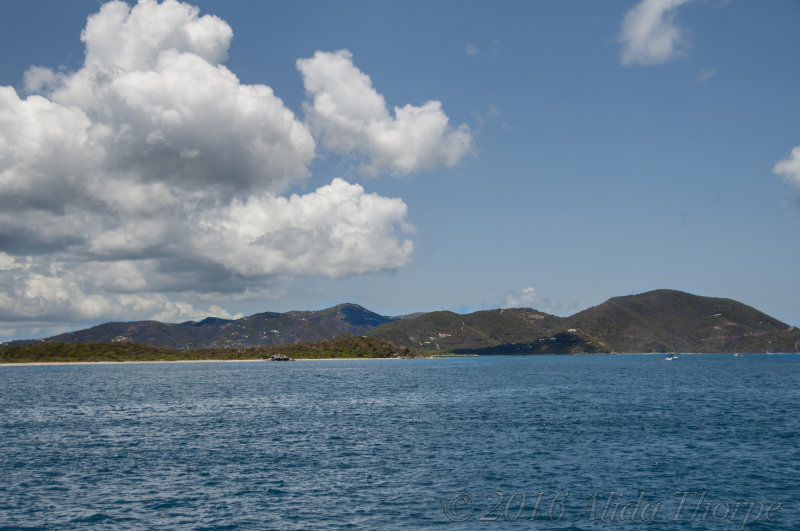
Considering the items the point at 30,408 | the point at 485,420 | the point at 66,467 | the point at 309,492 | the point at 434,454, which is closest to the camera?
the point at 309,492

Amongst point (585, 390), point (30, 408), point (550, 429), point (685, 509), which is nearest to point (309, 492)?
point (685, 509)

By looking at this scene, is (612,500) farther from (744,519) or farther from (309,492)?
(309,492)

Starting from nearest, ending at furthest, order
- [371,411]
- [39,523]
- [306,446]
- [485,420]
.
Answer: [39,523], [306,446], [485,420], [371,411]

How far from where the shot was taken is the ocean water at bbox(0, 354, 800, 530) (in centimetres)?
4006

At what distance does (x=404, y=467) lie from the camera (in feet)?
178

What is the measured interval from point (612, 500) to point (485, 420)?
142 feet

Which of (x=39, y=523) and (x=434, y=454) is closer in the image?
(x=39, y=523)

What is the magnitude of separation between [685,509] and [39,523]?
46.8 meters

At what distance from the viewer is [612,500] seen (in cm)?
4372

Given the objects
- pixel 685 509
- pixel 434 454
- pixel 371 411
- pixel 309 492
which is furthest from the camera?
pixel 371 411

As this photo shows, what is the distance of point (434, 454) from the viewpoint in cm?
6041

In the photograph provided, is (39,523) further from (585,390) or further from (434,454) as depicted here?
(585,390)

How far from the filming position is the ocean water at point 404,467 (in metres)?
40.1

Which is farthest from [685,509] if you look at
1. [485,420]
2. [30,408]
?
[30,408]
